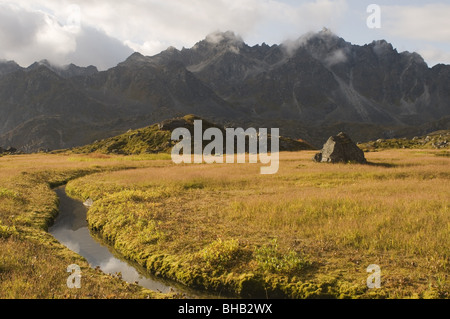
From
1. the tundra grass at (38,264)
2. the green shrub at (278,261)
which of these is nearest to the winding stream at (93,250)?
the tundra grass at (38,264)

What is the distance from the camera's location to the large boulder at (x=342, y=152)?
1857 inches

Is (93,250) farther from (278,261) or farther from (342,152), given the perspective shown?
(342,152)

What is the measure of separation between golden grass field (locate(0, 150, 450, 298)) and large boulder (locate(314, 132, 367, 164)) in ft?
60.3

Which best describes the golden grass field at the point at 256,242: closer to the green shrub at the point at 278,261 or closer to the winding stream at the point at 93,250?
the green shrub at the point at 278,261

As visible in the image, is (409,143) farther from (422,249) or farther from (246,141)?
(422,249)

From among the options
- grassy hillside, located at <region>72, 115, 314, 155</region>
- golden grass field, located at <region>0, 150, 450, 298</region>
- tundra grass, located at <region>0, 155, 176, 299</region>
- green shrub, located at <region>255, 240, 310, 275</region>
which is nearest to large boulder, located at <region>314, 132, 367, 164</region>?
golden grass field, located at <region>0, 150, 450, 298</region>

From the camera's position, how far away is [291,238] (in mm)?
16312

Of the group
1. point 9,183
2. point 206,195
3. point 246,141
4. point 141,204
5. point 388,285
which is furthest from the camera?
point 246,141

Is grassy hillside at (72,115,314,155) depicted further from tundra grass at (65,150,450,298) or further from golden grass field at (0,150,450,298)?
tundra grass at (65,150,450,298)

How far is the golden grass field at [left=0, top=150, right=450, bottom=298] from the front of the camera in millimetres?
12008

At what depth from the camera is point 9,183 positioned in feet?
109

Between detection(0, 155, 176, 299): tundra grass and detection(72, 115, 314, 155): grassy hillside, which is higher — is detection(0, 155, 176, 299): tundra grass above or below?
below
